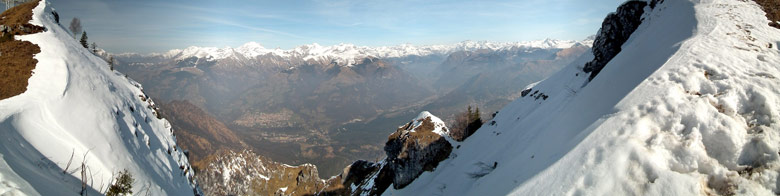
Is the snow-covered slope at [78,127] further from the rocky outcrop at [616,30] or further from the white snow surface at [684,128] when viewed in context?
the rocky outcrop at [616,30]

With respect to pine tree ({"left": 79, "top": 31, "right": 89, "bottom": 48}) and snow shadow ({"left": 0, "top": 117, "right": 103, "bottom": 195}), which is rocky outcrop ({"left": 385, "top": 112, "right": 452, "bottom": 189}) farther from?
pine tree ({"left": 79, "top": 31, "right": 89, "bottom": 48})

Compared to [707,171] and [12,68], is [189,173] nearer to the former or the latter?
[12,68]

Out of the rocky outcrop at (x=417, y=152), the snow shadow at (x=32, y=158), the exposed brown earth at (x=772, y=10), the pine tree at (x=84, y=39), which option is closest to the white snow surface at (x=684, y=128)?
the exposed brown earth at (x=772, y=10)

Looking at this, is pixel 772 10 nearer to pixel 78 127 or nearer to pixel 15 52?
pixel 78 127

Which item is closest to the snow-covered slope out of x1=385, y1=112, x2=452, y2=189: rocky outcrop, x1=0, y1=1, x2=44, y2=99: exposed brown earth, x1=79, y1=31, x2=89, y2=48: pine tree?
x1=0, y1=1, x2=44, y2=99: exposed brown earth

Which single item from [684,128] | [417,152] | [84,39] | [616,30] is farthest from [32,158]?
[616,30]

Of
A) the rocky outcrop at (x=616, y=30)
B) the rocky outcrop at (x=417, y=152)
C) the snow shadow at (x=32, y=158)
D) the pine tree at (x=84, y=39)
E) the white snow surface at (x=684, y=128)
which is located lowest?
the rocky outcrop at (x=417, y=152)

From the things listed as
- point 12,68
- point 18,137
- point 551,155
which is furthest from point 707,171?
point 12,68

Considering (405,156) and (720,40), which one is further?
(405,156)
